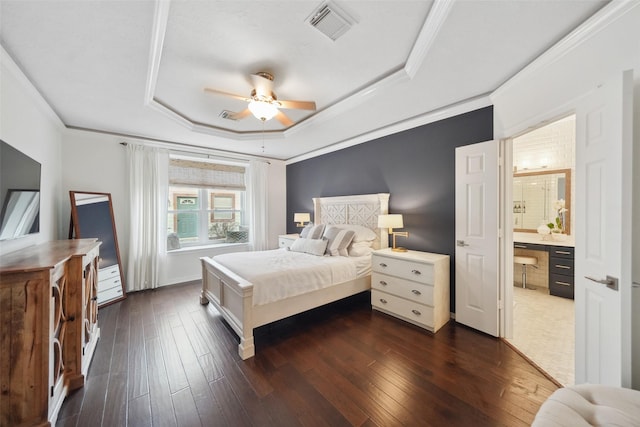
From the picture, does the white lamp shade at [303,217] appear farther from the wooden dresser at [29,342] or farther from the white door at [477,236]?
the wooden dresser at [29,342]

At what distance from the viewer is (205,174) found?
4.57 m

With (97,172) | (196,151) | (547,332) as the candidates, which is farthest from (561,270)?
(97,172)

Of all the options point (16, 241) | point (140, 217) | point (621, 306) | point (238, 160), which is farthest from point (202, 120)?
point (621, 306)

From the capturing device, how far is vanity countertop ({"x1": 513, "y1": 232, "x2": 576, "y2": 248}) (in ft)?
11.3

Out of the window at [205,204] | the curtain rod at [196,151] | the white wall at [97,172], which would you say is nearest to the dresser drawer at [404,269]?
the window at [205,204]

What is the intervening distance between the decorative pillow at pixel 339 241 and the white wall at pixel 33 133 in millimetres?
2925

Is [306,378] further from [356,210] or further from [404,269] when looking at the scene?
[356,210]

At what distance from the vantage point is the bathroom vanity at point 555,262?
3305 millimetres

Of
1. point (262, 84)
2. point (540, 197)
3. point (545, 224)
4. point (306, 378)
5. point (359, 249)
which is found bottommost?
point (306, 378)

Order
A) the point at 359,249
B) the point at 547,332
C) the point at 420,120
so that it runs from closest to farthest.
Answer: the point at 547,332
the point at 420,120
the point at 359,249

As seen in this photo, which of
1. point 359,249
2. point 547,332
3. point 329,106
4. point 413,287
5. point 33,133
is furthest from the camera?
point 359,249

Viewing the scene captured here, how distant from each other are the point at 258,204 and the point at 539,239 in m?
5.10

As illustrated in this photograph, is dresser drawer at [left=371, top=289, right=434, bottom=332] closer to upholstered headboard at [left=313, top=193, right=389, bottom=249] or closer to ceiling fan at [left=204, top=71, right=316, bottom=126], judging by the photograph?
upholstered headboard at [left=313, top=193, right=389, bottom=249]

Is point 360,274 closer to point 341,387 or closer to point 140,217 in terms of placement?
point 341,387
